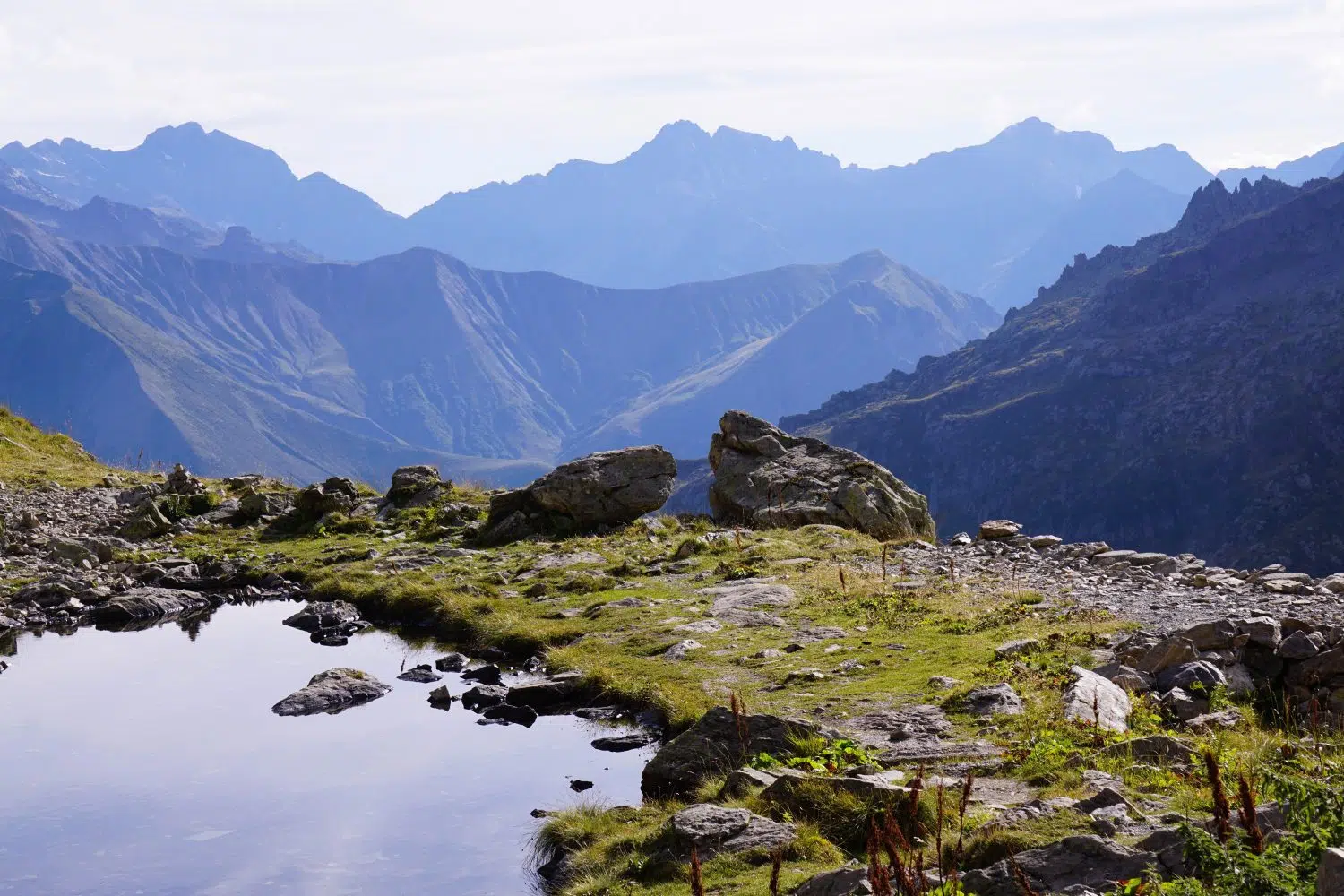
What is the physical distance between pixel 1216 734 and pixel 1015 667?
4.89 m

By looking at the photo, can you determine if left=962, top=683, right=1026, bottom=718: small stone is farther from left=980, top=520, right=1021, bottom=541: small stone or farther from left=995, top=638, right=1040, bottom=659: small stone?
left=980, top=520, right=1021, bottom=541: small stone

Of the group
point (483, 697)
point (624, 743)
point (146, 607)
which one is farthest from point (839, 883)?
point (146, 607)

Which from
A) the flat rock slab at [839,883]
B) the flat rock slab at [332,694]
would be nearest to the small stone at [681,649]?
the flat rock slab at [332,694]

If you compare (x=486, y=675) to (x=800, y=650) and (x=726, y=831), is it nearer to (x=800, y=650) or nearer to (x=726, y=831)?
(x=800, y=650)

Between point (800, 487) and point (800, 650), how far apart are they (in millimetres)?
17930

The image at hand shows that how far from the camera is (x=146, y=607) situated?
2981 cm

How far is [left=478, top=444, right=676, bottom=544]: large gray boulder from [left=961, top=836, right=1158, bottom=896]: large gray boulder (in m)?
27.5

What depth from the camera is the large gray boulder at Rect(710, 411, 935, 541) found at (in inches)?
1486

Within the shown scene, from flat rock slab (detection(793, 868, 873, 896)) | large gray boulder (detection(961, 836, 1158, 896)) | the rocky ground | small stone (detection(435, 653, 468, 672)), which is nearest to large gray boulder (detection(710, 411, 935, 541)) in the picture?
the rocky ground

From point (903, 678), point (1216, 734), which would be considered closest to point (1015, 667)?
point (903, 678)

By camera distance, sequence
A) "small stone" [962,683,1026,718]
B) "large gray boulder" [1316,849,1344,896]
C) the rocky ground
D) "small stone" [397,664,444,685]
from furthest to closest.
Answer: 1. "small stone" [397,664,444,685]
2. "small stone" [962,683,1026,718]
3. the rocky ground
4. "large gray boulder" [1316,849,1344,896]

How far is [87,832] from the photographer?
1572 cm

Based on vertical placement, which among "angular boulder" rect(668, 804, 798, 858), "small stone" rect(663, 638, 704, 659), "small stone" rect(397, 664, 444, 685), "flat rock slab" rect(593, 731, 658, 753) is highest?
"small stone" rect(397, 664, 444, 685)

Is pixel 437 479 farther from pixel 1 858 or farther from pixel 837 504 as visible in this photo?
pixel 1 858
